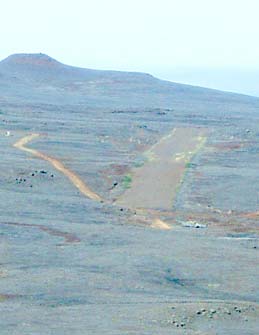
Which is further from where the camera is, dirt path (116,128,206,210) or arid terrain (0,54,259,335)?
dirt path (116,128,206,210)

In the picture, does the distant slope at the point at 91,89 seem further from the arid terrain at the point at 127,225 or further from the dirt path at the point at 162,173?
the dirt path at the point at 162,173

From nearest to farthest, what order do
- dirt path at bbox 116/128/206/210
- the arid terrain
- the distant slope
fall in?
the arid terrain → dirt path at bbox 116/128/206/210 → the distant slope

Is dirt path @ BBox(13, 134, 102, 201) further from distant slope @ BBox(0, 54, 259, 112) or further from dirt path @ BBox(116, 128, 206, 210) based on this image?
distant slope @ BBox(0, 54, 259, 112)

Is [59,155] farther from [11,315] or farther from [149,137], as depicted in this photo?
[11,315]

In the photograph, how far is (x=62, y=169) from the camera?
1754 inches

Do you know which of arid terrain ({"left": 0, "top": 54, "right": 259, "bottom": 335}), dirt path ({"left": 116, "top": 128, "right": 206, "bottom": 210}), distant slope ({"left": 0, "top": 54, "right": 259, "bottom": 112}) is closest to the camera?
arid terrain ({"left": 0, "top": 54, "right": 259, "bottom": 335})

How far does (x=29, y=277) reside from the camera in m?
22.8

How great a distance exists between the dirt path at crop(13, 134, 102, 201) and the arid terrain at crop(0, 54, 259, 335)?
0.07m

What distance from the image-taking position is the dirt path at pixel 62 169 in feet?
128

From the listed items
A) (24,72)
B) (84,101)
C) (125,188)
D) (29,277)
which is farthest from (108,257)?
(24,72)

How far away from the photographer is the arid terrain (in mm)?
19531

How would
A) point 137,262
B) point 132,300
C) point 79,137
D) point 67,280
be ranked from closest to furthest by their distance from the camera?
point 132,300, point 67,280, point 137,262, point 79,137

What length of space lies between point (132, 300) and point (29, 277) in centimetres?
307

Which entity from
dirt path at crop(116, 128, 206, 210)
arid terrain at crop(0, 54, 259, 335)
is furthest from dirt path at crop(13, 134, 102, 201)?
dirt path at crop(116, 128, 206, 210)
